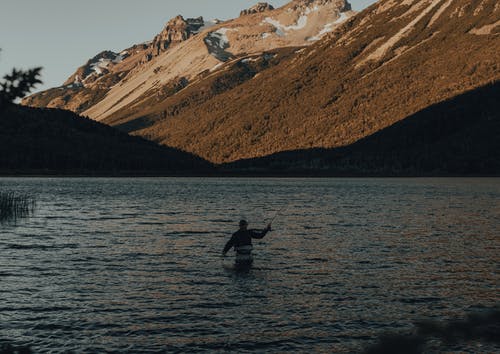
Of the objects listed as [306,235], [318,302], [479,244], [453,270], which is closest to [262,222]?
[306,235]

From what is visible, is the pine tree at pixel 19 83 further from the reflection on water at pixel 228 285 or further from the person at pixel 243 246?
the person at pixel 243 246

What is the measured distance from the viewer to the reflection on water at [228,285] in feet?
67.1

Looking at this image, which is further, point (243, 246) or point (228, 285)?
point (243, 246)

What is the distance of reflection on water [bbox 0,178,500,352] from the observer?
20453 millimetres

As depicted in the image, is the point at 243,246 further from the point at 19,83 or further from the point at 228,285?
the point at 19,83

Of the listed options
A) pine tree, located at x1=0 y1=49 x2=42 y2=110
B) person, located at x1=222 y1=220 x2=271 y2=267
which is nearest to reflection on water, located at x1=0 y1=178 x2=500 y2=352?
person, located at x1=222 y1=220 x2=271 y2=267

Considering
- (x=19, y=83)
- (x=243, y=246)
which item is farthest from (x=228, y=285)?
(x=19, y=83)

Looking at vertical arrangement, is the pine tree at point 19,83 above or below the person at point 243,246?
above

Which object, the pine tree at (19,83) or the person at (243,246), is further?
the person at (243,246)

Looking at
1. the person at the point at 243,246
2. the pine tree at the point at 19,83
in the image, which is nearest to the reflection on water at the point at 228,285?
the person at the point at 243,246

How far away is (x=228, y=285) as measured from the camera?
1141 inches

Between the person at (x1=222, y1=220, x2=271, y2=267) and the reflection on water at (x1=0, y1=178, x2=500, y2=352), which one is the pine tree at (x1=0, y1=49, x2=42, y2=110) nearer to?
the reflection on water at (x1=0, y1=178, x2=500, y2=352)

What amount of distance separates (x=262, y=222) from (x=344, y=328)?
44.6 m

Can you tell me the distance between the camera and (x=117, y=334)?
20.3 m
